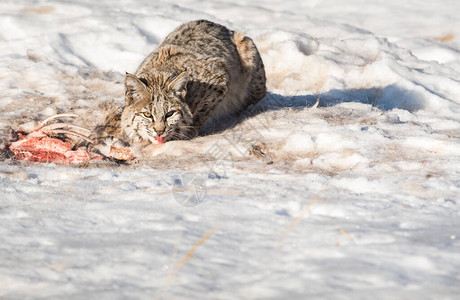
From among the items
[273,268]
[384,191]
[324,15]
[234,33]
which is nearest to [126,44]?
[234,33]

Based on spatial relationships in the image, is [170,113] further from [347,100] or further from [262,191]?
[347,100]

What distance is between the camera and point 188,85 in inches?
232

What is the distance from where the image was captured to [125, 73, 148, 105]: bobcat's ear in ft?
17.7

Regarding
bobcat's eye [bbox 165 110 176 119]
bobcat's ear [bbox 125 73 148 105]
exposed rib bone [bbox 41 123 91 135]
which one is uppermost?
bobcat's ear [bbox 125 73 148 105]

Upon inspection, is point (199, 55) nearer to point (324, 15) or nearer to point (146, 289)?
point (146, 289)

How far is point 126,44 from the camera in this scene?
28.3ft

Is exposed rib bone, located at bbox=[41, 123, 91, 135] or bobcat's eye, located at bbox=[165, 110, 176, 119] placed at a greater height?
bobcat's eye, located at bbox=[165, 110, 176, 119]

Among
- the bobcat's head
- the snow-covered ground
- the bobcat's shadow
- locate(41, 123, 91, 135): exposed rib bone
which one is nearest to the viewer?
the snow-covered ground

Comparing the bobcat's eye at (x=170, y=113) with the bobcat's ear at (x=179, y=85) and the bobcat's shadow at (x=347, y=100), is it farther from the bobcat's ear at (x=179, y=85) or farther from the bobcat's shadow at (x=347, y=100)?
the bobcat's shadow at (x=347, y=100)

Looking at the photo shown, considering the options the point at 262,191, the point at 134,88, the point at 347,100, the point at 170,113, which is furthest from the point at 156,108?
the point at 347,100

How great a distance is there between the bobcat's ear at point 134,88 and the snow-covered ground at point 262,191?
2.05ft

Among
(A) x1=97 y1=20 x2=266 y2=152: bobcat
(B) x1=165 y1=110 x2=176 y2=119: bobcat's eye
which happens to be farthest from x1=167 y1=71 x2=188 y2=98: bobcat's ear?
(B) x1=165 y1=110 x2=176 y2=119: bobcat's eye

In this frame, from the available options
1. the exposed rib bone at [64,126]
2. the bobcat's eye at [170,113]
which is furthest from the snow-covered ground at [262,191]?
the bobcat's eye at [170,113]

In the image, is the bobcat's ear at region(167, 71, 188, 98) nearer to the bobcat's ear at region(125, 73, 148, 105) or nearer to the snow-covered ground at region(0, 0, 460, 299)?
the bobcat's ear at region(125, 73, 148, 105)
